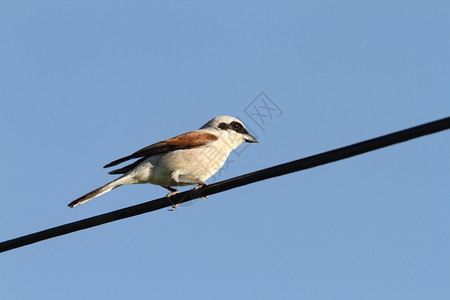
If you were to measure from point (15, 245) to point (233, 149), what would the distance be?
3860 mm

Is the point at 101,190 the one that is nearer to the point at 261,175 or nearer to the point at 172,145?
the point at 172,145

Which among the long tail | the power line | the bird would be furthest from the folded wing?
the power line

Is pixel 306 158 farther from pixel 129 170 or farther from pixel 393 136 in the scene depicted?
pixel 129 170

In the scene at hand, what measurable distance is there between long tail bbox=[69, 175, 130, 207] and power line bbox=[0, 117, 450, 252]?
3.92 feet

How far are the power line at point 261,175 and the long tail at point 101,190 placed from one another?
1196mm

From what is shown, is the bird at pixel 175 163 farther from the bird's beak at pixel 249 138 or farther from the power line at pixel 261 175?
the power line at pixel 261 175

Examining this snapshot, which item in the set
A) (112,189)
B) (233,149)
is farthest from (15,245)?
(233,149)

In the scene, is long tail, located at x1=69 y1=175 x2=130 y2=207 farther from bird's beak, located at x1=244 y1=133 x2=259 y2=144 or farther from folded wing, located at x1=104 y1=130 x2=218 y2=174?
bird's beak, located at x1=244 y1=133 x2=259 y2=144

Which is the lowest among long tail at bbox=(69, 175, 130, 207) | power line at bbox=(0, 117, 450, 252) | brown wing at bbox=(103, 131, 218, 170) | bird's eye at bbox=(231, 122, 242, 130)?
power line at bbox=(0, 117, 450, 252)

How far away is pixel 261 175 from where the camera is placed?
204 inches

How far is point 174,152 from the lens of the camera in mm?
7828

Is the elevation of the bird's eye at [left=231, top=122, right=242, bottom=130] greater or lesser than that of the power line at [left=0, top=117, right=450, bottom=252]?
greater

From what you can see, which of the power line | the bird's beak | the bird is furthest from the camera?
the bird's beak

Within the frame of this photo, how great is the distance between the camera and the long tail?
270 inches
